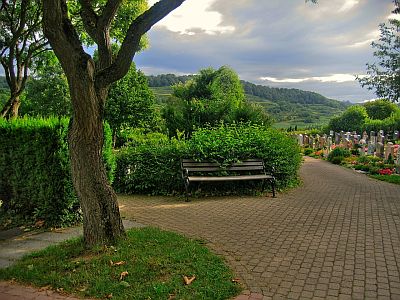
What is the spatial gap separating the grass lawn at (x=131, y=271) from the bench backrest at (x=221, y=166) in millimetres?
4479

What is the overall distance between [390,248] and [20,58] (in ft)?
50.0

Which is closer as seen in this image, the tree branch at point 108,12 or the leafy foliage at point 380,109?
the tree branch at point 108,12

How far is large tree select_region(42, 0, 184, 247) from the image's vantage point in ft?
16.9

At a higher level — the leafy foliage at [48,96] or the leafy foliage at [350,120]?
the leafy foliage at [48,96]

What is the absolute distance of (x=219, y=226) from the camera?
7129 millimetres

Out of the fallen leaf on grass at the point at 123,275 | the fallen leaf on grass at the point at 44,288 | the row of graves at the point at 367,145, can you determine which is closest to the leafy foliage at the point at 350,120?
the row of graves at the point at 367,145

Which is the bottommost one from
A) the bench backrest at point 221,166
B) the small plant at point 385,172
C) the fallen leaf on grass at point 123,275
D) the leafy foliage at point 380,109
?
the small plant at point 385,172

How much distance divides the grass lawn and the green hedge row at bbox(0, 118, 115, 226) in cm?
143

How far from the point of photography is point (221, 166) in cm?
1052

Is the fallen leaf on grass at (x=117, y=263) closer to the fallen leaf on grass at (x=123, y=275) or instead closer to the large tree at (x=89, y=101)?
the fallen leaf on grass at (x=123, y=275)

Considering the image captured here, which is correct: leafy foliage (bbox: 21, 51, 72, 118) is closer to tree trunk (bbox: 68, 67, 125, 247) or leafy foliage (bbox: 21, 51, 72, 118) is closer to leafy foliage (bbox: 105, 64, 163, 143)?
leafy foliage (bbox: 105, 64, 163, 143)

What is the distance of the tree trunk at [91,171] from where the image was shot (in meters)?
5.25

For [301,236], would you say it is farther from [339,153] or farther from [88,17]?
[339,153]

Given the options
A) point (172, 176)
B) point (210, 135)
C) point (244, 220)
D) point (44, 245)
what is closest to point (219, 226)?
point (244, 220)
